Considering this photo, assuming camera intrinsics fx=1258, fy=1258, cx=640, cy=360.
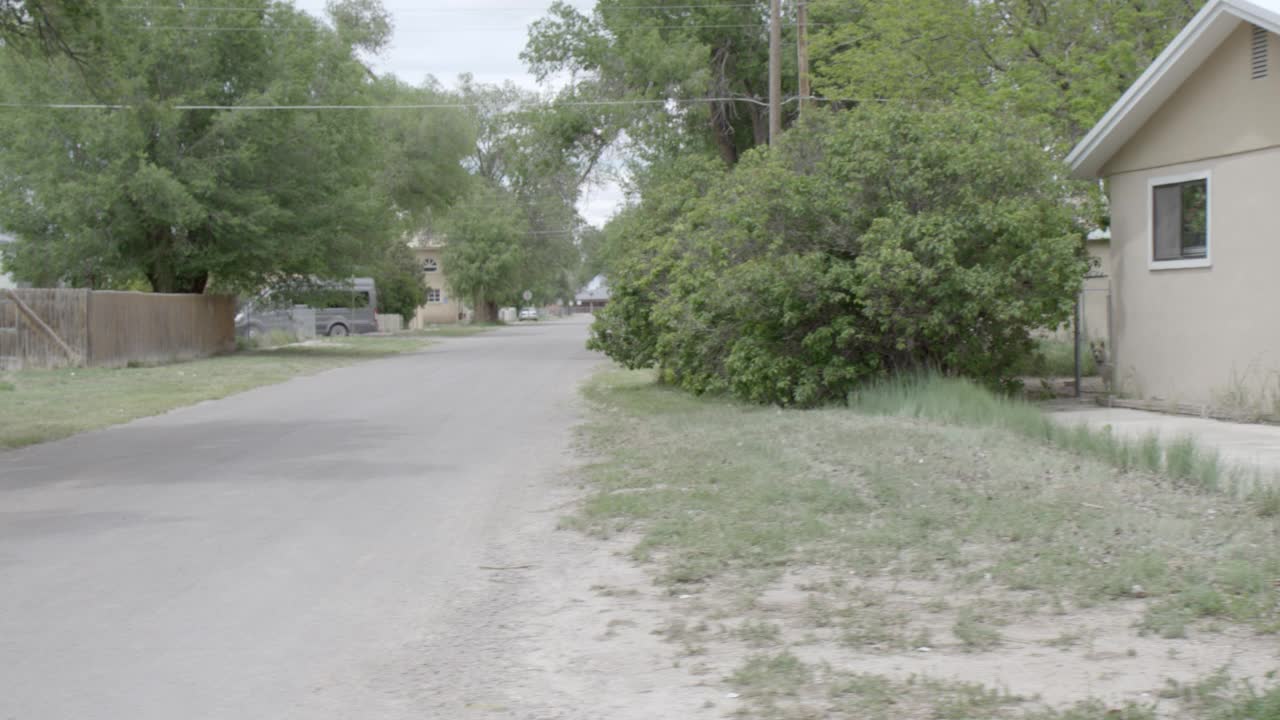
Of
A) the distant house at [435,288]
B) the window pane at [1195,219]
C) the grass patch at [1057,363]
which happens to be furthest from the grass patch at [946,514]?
the distant house at [435,288]

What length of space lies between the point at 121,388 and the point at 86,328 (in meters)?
7.35

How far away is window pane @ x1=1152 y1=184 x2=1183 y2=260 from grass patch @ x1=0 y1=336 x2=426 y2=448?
1439 centimetres

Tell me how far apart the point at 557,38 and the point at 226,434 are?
25913 millimetres

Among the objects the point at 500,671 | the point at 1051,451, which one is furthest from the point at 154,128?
the point at 500,671

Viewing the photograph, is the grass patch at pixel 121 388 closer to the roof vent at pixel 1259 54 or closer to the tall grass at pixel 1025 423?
the tall grass at pixel 1025 423

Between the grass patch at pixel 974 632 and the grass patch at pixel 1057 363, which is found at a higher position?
the grass patch at pixel 1057 363

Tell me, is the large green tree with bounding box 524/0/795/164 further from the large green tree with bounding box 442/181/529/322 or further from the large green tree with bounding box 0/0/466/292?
the large green tree with bounding box 442/181/529/322

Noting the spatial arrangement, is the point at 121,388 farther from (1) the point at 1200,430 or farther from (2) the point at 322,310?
(2) the point at 322,310

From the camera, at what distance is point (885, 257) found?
592 inches

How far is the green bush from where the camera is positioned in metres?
15.5

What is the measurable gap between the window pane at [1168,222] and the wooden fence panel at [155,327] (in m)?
23.7

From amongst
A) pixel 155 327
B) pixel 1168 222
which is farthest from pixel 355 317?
pixel 1168 222

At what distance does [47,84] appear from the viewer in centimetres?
3256

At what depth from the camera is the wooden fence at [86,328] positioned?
29.0m
